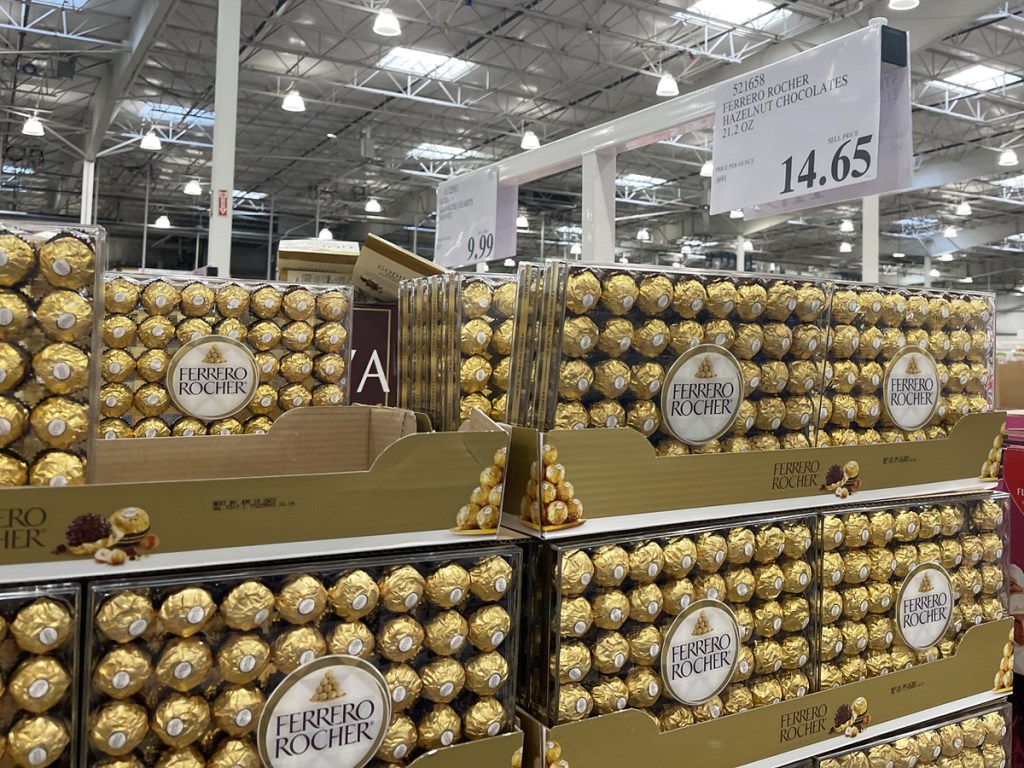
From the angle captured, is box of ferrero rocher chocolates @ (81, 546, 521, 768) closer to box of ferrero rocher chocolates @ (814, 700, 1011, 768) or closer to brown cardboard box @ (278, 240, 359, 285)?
box of ferrero rocher chocolates @ (814, 700, 1011, 768)

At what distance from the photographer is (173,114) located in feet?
38.5

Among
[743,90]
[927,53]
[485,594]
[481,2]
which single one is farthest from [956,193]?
[485,594]

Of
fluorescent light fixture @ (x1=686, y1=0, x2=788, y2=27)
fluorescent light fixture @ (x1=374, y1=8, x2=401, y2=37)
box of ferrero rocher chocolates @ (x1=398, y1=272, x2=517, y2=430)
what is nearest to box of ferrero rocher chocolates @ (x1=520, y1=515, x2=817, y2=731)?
box of ferrero rocher chocolates @ (x1=398, y1=272, x2=517, y2=430)

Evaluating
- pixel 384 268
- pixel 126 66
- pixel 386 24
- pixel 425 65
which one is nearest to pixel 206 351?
pixel 384 268

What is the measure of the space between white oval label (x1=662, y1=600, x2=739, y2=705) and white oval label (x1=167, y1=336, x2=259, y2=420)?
5.33ft

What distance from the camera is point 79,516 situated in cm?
105

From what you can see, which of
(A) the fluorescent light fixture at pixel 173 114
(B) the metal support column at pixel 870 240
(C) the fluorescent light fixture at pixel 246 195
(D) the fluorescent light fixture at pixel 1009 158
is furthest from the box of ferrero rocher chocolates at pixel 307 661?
(C) the fluorescent light fixture at pixel 246 195

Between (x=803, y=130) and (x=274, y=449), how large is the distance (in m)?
1.38

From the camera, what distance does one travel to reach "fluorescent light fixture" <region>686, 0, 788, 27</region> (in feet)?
26.8

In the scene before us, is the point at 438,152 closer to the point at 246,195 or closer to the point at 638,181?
the point at 638,181

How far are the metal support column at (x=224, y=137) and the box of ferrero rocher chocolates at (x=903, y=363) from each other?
3.81 m

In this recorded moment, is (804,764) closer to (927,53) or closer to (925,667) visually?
(925,667)

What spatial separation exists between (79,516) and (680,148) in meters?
13.5

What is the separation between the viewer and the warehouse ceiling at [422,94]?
8398 millimetres
